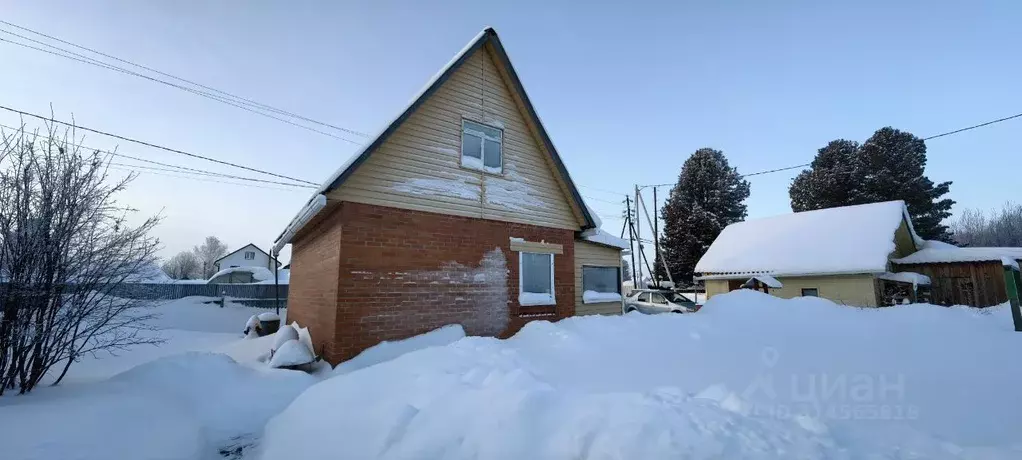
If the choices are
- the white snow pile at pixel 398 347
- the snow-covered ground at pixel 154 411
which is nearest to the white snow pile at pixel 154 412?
the snow-covered ground at pixel 154 411

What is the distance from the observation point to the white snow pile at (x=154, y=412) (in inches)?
141

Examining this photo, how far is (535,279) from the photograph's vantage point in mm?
9867

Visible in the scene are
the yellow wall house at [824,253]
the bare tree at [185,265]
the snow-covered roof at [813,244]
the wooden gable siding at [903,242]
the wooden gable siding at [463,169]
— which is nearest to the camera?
the wooden gable siding at [463,169]

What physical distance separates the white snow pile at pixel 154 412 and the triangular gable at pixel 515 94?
3215 millimetres

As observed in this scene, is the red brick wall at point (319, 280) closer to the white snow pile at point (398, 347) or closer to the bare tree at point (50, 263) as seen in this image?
the white snow pile at point (398, 347)

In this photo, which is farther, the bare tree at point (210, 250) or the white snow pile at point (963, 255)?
the bare tree at point (210, 250)

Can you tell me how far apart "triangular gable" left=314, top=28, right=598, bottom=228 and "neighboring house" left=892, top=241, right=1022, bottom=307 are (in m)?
17.7

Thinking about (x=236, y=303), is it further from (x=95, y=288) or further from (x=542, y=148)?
(x=542, y=148)

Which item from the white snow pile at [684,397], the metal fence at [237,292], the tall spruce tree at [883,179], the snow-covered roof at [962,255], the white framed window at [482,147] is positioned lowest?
the white snow pile at [684,397]

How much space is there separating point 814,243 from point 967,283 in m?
5.37

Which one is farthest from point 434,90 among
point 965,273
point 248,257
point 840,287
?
point 248,257

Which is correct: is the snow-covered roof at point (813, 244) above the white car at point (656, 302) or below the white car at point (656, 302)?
above

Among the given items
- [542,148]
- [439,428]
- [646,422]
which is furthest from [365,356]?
[542,148]

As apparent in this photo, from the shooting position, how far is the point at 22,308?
Answer: 4734 millimetres
